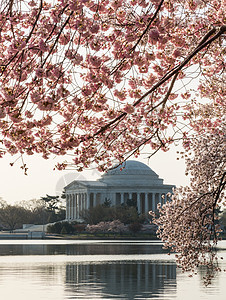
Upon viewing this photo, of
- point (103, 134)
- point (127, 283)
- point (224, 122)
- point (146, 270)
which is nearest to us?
point (103, 134)

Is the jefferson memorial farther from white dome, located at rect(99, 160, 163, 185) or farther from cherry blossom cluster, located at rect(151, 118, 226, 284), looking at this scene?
cherry blossom cluster, located at rect(151, 118, 226, 284)

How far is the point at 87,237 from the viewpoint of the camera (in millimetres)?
121500

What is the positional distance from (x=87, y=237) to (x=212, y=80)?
104m

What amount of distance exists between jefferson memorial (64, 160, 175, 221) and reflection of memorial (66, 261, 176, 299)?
13855cm

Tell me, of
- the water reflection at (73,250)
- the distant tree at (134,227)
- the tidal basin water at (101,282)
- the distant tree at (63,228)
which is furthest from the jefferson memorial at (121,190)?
the tidal basin water at (101,282)

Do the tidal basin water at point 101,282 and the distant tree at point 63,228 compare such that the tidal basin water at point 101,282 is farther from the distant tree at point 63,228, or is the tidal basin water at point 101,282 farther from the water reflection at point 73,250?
the distant tree at point 63,228

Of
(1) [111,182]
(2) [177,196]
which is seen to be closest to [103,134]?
(2) [177,196]

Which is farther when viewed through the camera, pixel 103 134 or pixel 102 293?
pixel 102 293

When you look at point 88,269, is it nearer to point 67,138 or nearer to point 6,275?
point 6,275

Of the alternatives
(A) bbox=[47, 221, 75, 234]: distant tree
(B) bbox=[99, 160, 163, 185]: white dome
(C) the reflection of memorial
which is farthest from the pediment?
(C) the reflection of memorial

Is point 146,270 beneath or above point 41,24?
beneath

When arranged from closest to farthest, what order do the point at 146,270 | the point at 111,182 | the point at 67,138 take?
1. the point at 67,138
2. the point at 146,270
3. the point at 111,182

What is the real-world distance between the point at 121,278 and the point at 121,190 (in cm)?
15184

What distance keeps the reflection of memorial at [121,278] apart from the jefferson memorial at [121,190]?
455ft
